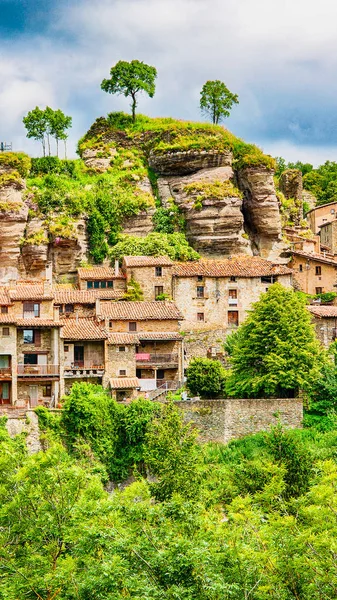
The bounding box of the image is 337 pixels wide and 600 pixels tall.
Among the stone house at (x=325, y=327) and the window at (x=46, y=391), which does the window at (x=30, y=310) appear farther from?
the stone house at (x=325, y=327)

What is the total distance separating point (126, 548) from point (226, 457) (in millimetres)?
22822

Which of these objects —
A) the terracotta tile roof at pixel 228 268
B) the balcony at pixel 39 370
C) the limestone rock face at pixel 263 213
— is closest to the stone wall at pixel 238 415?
the balcony at pixel 39 370

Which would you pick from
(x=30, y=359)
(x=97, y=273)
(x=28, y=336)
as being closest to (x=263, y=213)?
(x=97, y=273)

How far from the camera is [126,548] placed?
25766 mm

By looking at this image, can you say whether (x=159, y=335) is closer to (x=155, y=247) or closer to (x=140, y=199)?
(x=155, y=247)

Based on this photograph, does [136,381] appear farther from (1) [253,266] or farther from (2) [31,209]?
(2) [31,209]

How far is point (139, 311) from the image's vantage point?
57.1 m

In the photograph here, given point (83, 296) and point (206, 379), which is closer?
point (206, 379)

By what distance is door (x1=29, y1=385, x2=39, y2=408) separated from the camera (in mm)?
51344

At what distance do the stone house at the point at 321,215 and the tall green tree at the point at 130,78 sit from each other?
850 inches

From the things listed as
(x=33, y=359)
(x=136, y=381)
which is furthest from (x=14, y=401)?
(x=136, y=381)

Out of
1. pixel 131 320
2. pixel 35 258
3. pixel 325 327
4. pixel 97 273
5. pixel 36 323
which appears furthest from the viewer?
pixel 35 258

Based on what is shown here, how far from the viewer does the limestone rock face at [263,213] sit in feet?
231

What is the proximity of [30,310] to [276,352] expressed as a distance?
1454 cm
